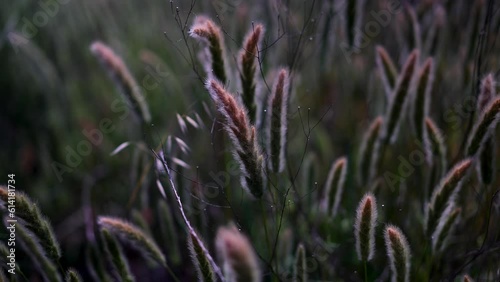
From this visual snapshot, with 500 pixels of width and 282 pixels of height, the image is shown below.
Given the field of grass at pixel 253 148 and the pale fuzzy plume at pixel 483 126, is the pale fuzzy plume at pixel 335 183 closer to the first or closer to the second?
the field of grass at pixel 253 148

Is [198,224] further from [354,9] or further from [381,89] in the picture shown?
[381,89]

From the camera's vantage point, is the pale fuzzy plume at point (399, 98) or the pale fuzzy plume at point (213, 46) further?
the pale fuzzy plume at point (399, 98)

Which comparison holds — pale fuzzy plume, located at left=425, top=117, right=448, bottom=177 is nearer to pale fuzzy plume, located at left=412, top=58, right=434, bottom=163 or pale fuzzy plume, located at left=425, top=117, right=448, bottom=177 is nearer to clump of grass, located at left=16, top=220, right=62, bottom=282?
pale fuzzy plume, located at left=412, top=58, right=434, bottom=163

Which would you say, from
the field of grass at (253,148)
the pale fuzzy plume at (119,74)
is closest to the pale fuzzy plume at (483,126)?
the field of grass at (253,148)

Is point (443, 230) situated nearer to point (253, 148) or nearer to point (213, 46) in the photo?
point (253, 148)

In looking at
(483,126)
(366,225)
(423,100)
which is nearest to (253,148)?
(366,225)

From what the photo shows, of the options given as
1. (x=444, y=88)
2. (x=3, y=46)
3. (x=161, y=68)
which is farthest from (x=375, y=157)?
(x=3, y=46)
